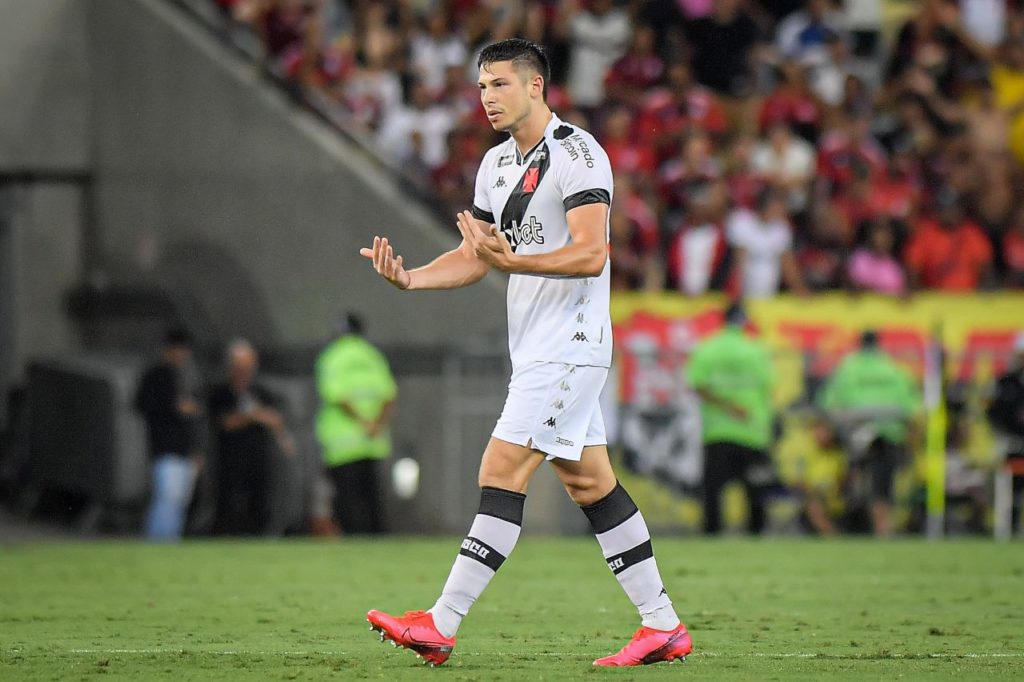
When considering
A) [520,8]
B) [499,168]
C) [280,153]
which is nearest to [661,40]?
[520,8]

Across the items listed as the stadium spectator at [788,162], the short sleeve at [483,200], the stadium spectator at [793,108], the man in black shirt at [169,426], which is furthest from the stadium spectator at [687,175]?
the short sleeve at [483,200]

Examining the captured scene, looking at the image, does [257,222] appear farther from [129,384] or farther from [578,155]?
[578,155]

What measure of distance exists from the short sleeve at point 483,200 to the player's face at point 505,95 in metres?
0.34

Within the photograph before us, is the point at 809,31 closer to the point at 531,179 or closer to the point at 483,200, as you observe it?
the point at 483,200

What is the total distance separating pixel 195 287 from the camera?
67.9 ft

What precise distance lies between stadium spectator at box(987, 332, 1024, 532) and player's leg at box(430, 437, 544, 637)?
1103 centimetres

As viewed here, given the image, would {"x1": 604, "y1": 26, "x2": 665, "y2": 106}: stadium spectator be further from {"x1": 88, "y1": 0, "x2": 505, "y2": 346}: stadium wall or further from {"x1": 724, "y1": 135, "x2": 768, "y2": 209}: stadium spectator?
{"x1": 88, "y1": 0, "x2": 505, "y2": 346}: stadium wall

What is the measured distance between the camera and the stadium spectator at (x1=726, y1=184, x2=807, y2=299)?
62.2 feet

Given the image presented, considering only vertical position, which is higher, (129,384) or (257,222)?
(257,222)

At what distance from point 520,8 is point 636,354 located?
16.0 feet

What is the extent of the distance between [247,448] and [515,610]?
835cm

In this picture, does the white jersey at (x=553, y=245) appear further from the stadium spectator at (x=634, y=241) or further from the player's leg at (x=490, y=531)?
the stadium spectator at (x=634, y=241)

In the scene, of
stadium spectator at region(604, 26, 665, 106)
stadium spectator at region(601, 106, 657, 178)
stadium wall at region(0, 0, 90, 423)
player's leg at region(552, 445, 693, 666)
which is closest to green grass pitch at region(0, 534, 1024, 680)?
player's leg at region(552, 445, 693, 666)

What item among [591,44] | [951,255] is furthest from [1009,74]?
[591,44]
